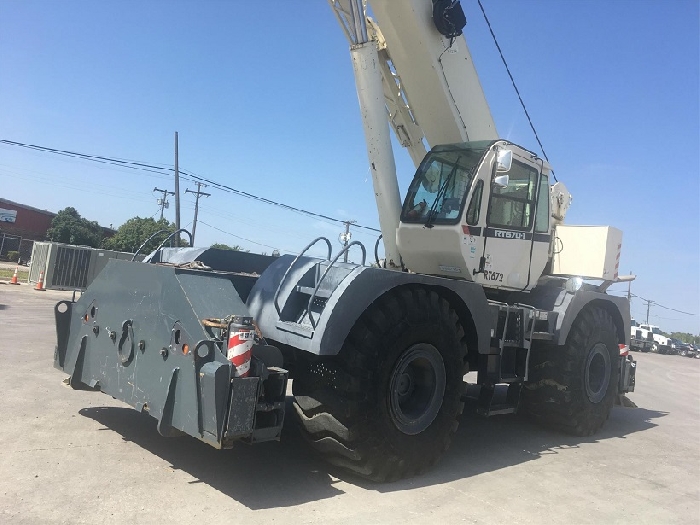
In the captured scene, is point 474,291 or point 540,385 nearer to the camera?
point 474,291

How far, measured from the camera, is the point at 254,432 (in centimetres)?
396

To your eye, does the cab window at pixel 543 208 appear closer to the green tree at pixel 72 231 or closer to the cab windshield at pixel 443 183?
the cab windshield at pixel 443 183

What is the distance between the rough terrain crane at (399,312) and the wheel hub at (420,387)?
0.5 inches

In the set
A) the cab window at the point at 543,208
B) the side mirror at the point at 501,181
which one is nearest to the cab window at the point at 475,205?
the side mirror at the point at 501,181

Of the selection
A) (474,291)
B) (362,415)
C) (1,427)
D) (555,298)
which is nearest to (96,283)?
(1,427)

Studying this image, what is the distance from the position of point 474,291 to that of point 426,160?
2062 millimetres

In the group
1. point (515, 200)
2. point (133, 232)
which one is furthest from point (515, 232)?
point (133, 232)

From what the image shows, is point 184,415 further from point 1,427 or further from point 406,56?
point 406,56

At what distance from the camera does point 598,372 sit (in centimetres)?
773

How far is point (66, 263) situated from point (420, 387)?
77.8 feet

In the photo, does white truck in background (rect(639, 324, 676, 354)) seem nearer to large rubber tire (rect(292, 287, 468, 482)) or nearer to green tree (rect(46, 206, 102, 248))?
large rubber tire (rect(292, 287, 468, 482))

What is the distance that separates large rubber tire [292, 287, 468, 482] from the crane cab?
1.18m

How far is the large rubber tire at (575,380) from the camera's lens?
23.1ft

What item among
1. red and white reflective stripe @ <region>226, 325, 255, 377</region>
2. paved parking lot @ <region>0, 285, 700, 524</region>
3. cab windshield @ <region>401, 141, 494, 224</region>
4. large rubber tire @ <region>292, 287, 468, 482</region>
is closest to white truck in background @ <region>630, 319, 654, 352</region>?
paved parking lot @ <region>0, 285, 700, 524</region>
